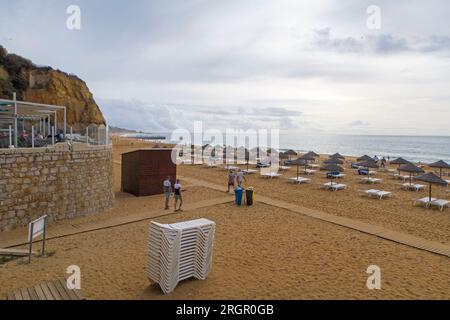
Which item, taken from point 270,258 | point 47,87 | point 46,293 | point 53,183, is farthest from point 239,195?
point 47,87

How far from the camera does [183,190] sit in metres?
19.0

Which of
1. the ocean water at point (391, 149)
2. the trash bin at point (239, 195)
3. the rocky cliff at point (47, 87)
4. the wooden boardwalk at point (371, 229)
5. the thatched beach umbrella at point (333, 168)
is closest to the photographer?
the wooden boardwalk at point (371, 229)

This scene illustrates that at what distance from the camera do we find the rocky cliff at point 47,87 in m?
35.0

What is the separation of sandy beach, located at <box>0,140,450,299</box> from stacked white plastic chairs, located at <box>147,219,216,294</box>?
269mm

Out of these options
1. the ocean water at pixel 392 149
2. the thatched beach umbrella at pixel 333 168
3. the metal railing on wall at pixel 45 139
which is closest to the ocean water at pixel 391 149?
the ocean water at pixel 392 149

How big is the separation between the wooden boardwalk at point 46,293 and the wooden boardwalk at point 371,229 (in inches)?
365

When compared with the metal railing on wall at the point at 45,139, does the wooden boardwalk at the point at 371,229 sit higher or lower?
lower

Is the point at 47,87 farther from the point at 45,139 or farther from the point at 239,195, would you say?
the point at 239,195

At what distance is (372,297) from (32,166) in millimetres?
11041

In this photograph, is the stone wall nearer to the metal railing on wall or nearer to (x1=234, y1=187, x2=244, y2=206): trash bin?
the metal railing on wall

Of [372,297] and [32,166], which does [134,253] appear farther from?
[372,297]

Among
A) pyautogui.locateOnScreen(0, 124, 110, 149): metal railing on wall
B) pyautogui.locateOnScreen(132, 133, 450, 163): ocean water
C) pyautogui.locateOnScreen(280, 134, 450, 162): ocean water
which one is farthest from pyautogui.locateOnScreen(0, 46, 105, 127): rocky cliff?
pyautogui.locateOnScreen(280, 134, 450, 162): ocean water

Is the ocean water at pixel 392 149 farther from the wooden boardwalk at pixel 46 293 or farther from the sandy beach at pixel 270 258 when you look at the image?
the wooden boardwalk at pixel 46 293
